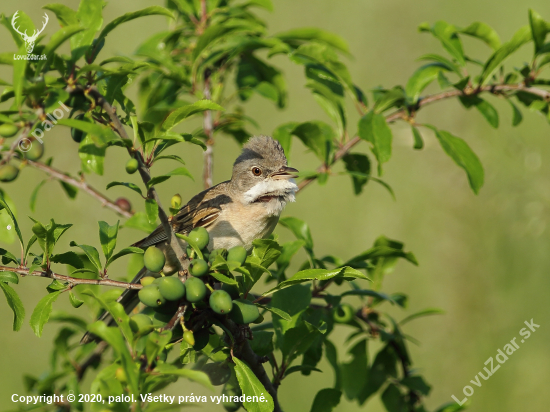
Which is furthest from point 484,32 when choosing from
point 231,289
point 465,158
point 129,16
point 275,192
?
point 231,289

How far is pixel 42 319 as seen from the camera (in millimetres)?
2447

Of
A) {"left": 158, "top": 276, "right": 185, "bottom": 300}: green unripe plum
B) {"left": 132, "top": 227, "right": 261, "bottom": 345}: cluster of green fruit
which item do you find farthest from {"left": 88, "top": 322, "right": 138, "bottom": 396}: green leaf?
{"left": 158, "top": 276, "right": 185, "bottom": 300}: green unripe plum

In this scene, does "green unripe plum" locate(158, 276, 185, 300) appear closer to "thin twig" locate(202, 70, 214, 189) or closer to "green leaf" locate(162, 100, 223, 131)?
"green leaf" locate(162, 100, 223, 131)

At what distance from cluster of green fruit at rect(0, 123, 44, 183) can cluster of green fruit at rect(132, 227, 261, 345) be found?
785mm

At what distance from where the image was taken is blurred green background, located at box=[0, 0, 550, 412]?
5566 mm

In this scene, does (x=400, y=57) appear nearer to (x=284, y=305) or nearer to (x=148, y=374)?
(x=284, y=305)

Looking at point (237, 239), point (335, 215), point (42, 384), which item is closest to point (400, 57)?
point (335, 215)

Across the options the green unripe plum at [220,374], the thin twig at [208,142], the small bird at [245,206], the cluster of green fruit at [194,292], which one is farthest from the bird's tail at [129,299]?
the cluster of green fruit at [194,292]

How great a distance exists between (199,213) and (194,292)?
2173 millimetres

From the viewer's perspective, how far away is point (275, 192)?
13.4 feet

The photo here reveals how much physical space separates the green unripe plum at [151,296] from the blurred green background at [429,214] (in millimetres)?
2683

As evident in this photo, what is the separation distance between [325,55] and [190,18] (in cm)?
153

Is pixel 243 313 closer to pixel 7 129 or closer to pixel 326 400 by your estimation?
pixel 326 400

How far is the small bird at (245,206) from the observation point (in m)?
4.04
